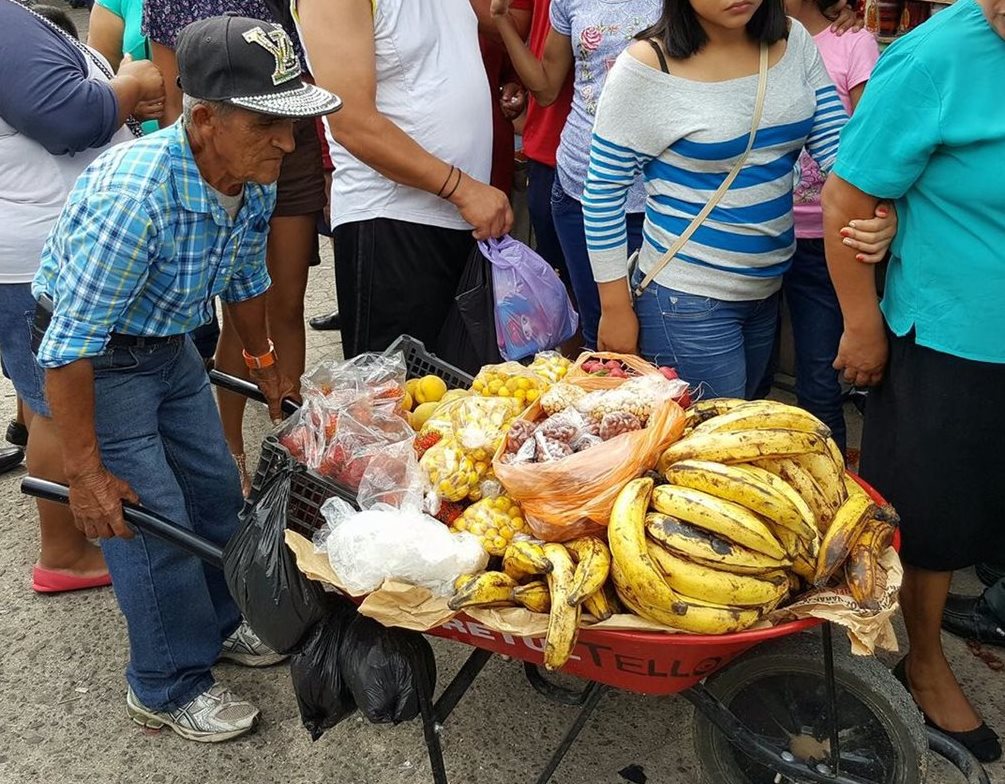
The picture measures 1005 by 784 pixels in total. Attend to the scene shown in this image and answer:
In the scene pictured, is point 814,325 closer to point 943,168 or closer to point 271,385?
point 943,168

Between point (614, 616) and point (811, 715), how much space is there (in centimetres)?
78

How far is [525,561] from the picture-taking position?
1.95 meters

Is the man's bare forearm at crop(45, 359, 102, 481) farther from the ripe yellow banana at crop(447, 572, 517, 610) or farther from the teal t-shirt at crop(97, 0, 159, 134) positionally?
the teal t-shirt at crop(97, 0, 159, 134)

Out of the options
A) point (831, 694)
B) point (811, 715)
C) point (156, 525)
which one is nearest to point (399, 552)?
point (156, 525)

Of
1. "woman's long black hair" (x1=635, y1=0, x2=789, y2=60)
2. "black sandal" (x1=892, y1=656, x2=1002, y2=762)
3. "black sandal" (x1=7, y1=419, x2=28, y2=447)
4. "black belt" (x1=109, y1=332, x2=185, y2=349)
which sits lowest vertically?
"black sandal" (x1=7, y1=419, x2=28, y2=447)

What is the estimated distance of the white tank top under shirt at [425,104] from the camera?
2803 mm

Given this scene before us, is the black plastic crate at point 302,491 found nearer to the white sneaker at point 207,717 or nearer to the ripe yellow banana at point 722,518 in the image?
the ripe yellow banana at point 722,518

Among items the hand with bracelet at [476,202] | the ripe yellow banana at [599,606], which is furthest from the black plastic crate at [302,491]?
the hand with bracelet at [476,202]

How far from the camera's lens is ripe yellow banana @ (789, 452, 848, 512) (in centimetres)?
204

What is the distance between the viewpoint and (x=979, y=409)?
7.51 ft

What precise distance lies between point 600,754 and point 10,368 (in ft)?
7.21

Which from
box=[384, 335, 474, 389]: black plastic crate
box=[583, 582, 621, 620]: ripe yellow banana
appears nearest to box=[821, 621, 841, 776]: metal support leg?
box=[583, 582, 621, 620]: ripe yellow banana

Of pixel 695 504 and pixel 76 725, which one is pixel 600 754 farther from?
pixel 76 725

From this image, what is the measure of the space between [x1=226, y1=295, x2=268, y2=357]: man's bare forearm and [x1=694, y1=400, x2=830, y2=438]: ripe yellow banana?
1.49 m
